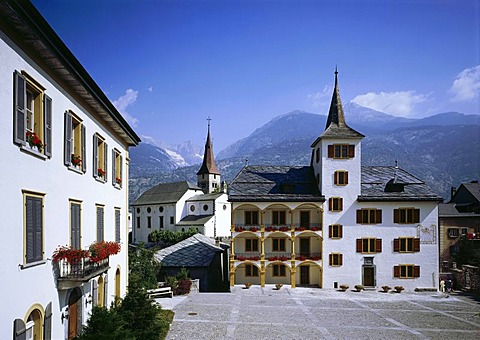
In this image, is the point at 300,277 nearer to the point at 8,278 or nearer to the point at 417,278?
the point at 417,278

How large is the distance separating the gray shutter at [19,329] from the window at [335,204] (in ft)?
104

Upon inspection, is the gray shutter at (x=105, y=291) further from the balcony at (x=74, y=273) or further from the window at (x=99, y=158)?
the balcony at (x=74, y=273)

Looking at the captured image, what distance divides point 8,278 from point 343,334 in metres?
17.5

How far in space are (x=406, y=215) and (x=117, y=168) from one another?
27589 millimetres

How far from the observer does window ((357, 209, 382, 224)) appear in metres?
38.6

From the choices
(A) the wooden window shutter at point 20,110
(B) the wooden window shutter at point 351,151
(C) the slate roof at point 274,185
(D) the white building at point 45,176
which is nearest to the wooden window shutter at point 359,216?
(C) the slate roof at point 274,185

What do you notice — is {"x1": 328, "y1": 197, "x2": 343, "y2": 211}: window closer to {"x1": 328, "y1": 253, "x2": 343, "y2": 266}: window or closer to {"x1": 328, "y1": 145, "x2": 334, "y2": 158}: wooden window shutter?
{"x1": 328, "y1": 145, "x2": 334, "y2": 158}: wooden window shutter

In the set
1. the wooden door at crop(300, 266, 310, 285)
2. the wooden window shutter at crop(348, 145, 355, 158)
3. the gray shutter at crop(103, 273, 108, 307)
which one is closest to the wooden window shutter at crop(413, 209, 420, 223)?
the wooden window shutter at crop(348, 145, 355, 158)

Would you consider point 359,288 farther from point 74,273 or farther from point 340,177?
point 74,273

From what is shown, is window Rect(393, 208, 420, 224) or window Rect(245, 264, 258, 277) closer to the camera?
window Rect(393, 208, 420, 224)

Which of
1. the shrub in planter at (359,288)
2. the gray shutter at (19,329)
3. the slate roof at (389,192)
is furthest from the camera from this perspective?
the slate roof at (389,192)

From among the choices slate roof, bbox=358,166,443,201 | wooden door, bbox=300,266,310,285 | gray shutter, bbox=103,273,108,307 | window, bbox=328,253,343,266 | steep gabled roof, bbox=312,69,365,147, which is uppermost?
steep gabled roof, bbox=312,69,365,147

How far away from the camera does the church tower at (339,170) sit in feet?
127

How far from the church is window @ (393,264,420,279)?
9 cm
